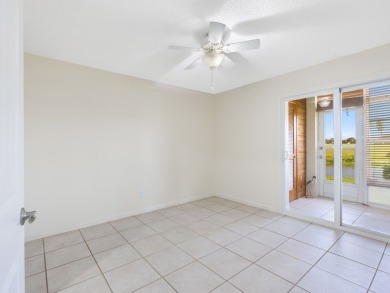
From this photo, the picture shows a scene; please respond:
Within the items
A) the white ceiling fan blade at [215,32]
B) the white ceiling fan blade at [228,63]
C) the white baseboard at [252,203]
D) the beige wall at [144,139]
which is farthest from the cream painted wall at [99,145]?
the white ceiling fan blade at [215,32]

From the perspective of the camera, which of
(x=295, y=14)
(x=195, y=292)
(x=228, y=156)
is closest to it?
(x=195, y=292)

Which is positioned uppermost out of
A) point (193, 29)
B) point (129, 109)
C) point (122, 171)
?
point (193, 29)

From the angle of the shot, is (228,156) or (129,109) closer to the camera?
(129,109)

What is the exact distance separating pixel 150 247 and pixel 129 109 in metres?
2.27

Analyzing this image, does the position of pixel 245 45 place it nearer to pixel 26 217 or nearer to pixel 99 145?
pixel 26 217

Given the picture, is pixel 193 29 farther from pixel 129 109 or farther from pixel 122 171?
pixel 122 171

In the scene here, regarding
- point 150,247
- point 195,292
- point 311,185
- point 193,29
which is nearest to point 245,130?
point 311,185

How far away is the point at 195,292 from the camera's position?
1732 mm

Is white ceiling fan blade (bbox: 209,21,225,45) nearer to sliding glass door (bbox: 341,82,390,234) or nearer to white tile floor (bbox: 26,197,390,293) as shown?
white tile floor (bbox: 26,197,390,293)

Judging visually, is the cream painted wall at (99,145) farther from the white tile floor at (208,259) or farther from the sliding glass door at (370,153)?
the sliding glass door at (370,153)

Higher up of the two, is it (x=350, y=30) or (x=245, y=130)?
(x=350, y=30)

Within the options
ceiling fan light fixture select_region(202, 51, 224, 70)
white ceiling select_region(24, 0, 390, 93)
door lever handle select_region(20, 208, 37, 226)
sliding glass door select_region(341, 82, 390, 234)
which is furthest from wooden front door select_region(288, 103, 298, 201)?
door lever handle select_region(20, 208, 37, 226)

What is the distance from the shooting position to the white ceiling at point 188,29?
177 centimetres

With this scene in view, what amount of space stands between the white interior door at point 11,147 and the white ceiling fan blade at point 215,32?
1.44m
